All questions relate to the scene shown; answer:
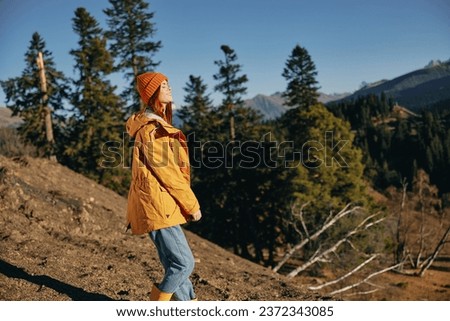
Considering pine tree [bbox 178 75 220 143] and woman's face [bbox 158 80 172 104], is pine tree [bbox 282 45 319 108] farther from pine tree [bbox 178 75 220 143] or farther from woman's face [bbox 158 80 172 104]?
woman's face [bbox 158 80 172 104]

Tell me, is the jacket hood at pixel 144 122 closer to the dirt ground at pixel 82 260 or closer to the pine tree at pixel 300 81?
the dirt ground at pixel 82 260

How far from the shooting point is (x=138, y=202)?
336 cm

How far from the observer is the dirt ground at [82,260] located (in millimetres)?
4707

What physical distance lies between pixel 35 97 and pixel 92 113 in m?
2.99

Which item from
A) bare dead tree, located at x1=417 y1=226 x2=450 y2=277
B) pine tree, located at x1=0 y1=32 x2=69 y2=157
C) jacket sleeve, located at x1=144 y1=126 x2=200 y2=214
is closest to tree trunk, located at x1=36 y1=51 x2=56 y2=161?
pine tree, located at x1=0 y1=32 x2=69 y2=157

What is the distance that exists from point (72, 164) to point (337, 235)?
14368mm

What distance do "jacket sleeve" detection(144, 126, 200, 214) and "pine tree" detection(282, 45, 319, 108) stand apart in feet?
74.4

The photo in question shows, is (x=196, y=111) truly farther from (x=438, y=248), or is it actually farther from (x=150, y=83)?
(x=150, y=83)

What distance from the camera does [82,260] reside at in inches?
224

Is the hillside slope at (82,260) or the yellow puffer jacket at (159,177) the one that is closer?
the yellow puffer jacket at (159,177)

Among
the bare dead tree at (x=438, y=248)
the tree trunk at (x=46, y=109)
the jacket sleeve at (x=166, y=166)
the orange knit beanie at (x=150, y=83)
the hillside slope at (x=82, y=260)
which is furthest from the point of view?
the tree trunk at (x=46, y=109)

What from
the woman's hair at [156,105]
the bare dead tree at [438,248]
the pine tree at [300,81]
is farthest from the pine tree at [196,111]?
the woman's hair at [156,105]

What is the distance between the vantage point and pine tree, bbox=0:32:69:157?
20.9 meters
